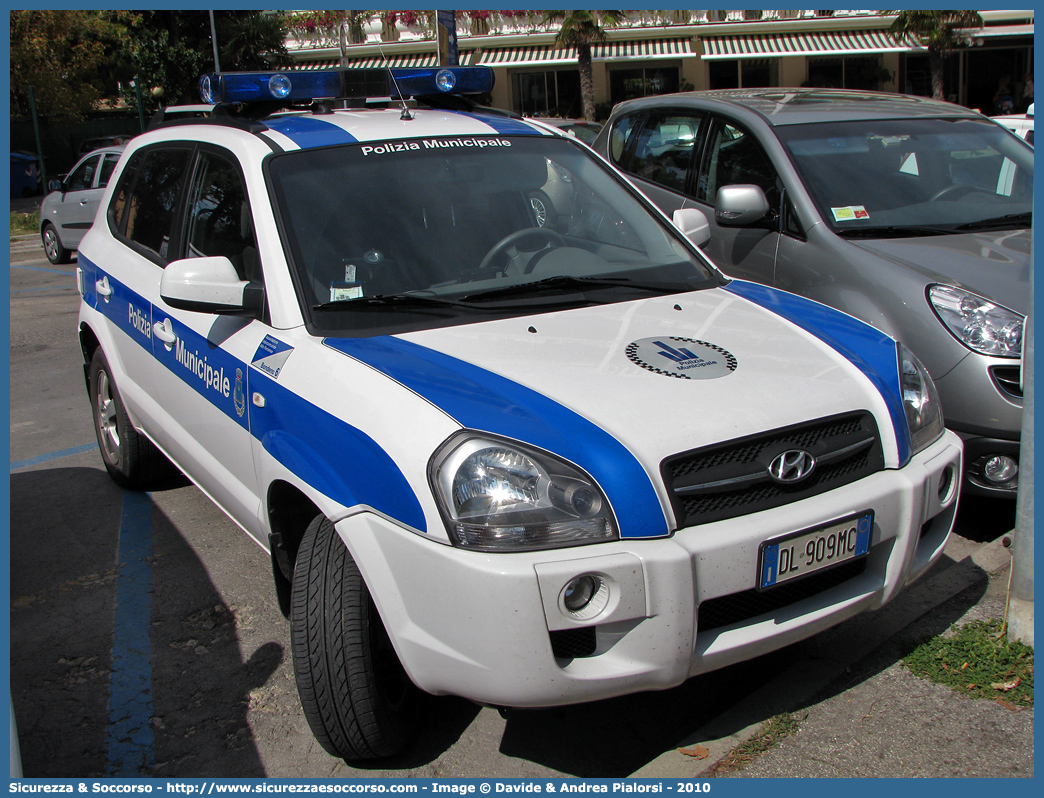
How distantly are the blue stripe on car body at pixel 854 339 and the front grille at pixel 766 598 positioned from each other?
355mm

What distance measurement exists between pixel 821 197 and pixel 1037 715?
2733mm

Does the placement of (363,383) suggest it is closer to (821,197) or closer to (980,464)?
(980,464)

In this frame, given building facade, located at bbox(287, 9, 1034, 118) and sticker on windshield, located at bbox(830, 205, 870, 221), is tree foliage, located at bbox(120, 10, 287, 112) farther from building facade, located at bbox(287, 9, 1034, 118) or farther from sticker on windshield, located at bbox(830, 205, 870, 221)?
sticker on windshield, located at bbox(830, 205, 870, 221)

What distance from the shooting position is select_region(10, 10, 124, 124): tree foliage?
2073 centimetres

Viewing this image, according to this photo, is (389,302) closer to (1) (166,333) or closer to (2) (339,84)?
(1) (166,333)

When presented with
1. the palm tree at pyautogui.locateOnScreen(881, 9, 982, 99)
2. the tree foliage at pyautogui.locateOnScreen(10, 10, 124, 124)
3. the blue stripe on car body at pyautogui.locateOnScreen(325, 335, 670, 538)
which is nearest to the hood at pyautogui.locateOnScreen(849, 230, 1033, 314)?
the blue stripe on car body at pyautogui.locateOnScreen(325, 335, 670, 538)

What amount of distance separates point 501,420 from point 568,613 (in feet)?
1.61

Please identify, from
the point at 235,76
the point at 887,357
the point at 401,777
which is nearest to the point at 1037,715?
the point at 887,357

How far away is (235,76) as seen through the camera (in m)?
3.74

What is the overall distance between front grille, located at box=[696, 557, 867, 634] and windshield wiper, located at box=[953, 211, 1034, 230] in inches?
104

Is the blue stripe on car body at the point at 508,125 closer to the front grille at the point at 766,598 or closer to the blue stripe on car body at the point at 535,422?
the blue stripe on car body at the point at 535,422

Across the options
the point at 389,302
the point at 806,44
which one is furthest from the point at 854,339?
the point at 806,44

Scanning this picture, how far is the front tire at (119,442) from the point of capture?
4469 millimetres

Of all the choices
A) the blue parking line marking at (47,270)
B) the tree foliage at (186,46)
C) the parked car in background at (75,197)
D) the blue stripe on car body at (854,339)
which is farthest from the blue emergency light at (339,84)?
the tree foliage at (186,46)
